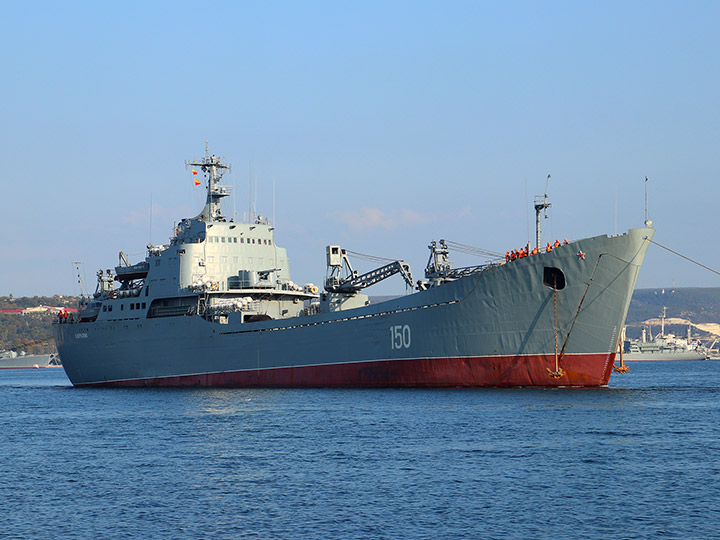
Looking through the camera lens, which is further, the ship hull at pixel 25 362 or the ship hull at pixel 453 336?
the ship hull at pixel 25 362

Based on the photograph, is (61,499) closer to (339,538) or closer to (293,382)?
(339,538)

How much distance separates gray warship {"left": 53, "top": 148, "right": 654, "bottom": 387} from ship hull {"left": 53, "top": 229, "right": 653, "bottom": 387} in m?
0.06

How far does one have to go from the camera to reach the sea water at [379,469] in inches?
632

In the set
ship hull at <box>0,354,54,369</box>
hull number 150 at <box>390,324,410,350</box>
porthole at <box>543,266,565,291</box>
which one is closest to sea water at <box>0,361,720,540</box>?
hull number 150 at <box>390,324,410,350</box>

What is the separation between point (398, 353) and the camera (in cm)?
3812

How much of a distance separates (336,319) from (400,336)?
356 cm

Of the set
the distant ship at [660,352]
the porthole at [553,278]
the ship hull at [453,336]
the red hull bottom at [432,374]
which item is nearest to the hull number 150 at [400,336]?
the ship hull at [453,336]

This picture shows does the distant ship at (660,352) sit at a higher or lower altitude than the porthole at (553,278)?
lower

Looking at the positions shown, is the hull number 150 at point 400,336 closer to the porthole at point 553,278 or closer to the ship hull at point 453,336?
the ship hull at point 453,336

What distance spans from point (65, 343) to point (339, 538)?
41534mm

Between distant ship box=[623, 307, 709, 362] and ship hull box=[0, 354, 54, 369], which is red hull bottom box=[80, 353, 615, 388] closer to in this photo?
distant ship box=[623, 307, 709, 362]

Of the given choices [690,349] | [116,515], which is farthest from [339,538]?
[690,349]

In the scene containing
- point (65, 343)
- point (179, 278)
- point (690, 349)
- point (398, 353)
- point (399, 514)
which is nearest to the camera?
point (399, 514)

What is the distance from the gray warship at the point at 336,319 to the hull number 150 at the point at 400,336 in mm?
A: 55
